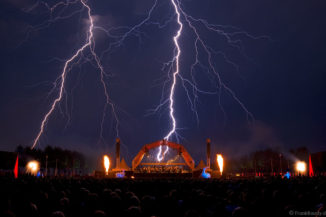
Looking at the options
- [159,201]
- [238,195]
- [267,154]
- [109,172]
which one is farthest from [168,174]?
[267,154]

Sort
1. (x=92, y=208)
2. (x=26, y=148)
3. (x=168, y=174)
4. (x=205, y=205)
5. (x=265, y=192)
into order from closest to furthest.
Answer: (x=92, y=208) < (x=205, y=205) < (x=265, y=192) < (x=168, y=174) < (x=26, y=148)

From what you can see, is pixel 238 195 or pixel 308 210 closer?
pixel 308 210

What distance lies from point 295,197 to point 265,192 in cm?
164

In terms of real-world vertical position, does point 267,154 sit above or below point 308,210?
above

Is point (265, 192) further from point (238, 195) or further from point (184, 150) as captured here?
point (184, 150)

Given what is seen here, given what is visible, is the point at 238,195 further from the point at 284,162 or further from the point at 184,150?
the point at 284,162

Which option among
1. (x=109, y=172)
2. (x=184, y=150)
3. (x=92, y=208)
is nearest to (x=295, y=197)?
(x=92, y=208)

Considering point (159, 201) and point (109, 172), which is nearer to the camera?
point (159, 201)

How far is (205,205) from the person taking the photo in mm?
8625

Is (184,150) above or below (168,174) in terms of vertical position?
above

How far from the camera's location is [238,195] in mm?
10688

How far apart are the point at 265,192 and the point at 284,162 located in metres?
90.9

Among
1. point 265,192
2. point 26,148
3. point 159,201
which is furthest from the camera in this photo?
point 26,148

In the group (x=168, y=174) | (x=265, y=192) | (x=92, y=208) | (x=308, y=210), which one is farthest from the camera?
(x=168, y=174)
